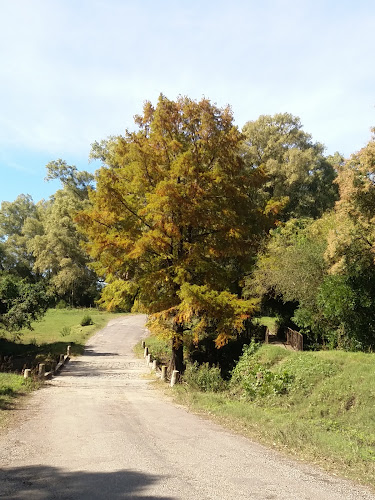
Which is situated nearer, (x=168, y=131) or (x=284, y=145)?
(x=168, y=131)

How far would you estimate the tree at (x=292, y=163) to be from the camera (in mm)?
37969

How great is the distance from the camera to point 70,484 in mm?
5117

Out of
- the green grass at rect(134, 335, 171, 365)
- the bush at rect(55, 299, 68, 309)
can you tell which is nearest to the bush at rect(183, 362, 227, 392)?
the green grass at rect(134, 335, 171, 365)

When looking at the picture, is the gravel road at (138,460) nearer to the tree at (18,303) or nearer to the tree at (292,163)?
the tree at (18,303)

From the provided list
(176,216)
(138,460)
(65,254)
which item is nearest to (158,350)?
(176,216)

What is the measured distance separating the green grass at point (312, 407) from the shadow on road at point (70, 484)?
295cm

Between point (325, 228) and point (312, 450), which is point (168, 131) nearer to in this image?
point (325, 228)

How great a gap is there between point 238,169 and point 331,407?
1022cm

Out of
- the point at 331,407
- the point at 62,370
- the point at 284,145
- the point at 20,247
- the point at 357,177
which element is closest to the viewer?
the point at 331,407

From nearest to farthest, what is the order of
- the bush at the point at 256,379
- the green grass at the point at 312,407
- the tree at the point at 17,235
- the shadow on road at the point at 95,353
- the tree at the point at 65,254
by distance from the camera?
the green grass at the point at 312,407
the bush at the point at 256,379
the shadow on road at the point at 95,353
the tree at the point at 65,254
the tree at the point at 17,235

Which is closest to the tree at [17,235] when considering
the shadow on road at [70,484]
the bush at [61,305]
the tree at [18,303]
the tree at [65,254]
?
the tree at [65,254]

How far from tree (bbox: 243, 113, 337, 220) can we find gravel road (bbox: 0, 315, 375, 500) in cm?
2926

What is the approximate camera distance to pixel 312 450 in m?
7.07

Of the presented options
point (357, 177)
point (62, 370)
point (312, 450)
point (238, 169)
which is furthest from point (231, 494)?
point (62, 370)
